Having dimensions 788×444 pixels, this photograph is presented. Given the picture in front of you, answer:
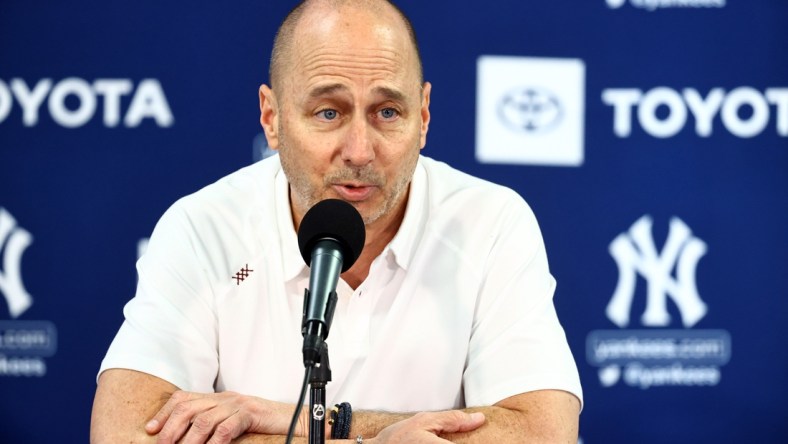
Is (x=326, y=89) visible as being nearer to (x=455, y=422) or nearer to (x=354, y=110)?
(x=354, y=110)

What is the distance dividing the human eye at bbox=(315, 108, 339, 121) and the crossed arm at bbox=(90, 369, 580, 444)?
61cm

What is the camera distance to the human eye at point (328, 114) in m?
2.15

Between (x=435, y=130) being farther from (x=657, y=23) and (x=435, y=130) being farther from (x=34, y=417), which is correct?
(x=34, y=417)

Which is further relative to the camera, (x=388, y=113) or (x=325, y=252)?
(x=388, y=113)

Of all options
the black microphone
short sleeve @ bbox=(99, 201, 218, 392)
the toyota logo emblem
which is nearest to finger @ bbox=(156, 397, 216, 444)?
short sleeve @ bbox=(99, 201, 218, 392)

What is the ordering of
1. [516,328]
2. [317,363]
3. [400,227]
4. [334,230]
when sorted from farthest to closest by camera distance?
[400,227] < [516,328] < [334,230] < [317,363]

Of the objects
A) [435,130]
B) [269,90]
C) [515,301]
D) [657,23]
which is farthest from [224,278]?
[657,23]

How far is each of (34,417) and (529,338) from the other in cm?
199

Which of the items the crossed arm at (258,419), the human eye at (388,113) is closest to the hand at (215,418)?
the crossed arm at (258,419)

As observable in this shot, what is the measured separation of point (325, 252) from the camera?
1.56 meters

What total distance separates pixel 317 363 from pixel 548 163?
6.97 ft

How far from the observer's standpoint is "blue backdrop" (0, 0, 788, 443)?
11.1 ft

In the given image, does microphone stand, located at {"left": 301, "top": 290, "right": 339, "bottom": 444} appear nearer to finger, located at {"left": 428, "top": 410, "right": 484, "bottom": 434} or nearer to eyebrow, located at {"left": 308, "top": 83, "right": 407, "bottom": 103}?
finger, located at {"left": 428, "top": 410, "right": 484, "bottom": 434}

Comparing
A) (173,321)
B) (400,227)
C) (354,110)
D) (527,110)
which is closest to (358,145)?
(354,110)
